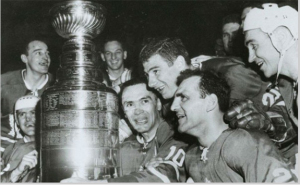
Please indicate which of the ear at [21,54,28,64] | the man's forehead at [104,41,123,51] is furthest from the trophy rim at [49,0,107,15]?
the ear at [21,54,28,64]

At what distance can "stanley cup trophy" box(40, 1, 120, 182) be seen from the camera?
3359 mm

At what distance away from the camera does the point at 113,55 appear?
3.61 metres

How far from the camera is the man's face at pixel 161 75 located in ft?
11.4

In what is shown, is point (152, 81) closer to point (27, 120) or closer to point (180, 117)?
point (180, 117)

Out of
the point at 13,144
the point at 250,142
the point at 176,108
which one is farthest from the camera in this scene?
the point at 13,144

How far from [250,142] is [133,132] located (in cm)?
96

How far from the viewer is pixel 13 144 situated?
11.8 ft

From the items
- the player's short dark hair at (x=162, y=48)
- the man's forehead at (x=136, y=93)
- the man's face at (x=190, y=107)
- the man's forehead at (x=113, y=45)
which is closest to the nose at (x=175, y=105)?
the man's face at (x=190, y=107)

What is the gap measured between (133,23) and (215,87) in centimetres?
88

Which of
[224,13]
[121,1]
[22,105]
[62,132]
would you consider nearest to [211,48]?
[224,13]

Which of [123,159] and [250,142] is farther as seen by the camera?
[123,159]

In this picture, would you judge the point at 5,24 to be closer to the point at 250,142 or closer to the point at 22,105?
the point at 22,105

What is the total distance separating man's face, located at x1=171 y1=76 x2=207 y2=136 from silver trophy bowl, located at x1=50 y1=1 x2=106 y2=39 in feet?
2.87

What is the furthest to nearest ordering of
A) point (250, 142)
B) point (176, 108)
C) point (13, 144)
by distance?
1. point (13, 144)
2. point (176, 108)
3. point (250, 142)
